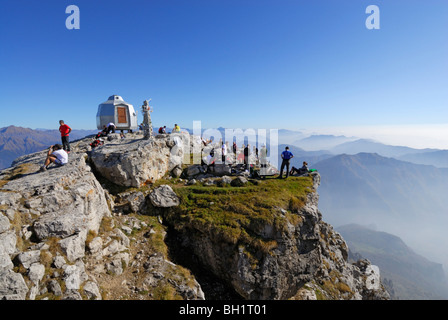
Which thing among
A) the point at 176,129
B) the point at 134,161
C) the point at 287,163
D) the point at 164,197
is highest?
the point at 176,129

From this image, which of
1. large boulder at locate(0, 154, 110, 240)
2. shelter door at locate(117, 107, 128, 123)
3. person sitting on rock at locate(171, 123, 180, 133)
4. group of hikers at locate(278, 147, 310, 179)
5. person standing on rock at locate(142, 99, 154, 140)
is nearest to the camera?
large boulder at locate(0, 154, 110, 240)

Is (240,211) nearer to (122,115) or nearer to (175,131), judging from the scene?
(175,131)

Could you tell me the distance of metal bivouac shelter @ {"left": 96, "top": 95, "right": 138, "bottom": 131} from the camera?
32.0 metres

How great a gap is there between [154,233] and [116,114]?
79.7 feet

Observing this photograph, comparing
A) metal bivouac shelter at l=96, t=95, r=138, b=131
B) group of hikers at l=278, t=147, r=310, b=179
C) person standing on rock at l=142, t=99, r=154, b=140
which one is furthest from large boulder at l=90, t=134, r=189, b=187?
group of hikers at l=278, t=147, r=310, b=179

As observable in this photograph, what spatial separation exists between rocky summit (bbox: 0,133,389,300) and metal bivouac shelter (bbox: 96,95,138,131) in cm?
834

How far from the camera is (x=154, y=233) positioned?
16.1 m

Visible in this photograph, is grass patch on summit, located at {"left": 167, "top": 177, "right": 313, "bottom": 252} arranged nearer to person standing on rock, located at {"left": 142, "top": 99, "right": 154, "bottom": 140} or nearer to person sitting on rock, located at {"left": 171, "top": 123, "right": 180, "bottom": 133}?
person standing on rock, located at {"left": 142, "top": 99, "right": 154, "bottom": 140}

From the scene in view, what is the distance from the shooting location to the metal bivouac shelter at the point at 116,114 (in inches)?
1261

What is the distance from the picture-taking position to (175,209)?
18562 mm

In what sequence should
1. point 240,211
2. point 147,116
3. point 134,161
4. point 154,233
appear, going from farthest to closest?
point 147,116
point 134,161
point 240,211
point 154,233

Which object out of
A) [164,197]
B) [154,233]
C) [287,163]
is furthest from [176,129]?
[154,233]
